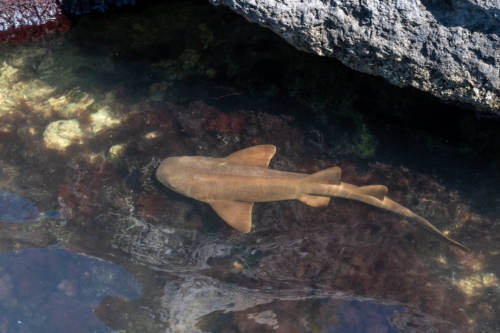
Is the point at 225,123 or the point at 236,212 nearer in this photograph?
the point at 236,212

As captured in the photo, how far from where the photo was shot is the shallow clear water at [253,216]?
16.2 feet

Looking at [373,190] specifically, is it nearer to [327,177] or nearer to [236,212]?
[327,177]

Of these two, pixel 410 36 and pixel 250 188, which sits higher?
pixel 410 36

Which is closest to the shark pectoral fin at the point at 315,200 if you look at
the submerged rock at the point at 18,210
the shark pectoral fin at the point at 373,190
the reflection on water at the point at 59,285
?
the shark pectoral fin at the point at 373,190

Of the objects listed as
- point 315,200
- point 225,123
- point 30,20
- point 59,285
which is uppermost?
point 30,20

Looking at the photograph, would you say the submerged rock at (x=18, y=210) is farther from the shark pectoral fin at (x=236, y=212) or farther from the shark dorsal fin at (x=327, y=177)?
the shark dorsal fin at (x=327, y=177)

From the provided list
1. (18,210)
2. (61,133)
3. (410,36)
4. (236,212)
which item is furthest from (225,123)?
(18,210)

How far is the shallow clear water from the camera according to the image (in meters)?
4.93

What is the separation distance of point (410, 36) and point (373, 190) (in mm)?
2038

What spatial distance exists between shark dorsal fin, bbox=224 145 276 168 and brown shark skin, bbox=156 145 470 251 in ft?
0.05

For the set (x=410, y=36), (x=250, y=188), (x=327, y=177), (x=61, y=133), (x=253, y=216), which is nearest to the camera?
(x=410, y=36)

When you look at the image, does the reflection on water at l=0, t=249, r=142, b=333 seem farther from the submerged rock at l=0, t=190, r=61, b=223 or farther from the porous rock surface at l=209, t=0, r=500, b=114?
the porous rock surface at l=209, t=0, r=500, b=114

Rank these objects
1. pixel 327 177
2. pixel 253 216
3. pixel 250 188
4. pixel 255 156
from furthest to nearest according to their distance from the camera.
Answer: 1. pixel 255 156
2. pixel 253 216
3. pixel 250 188
4. pixel 327 177

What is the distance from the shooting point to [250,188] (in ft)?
16.9
